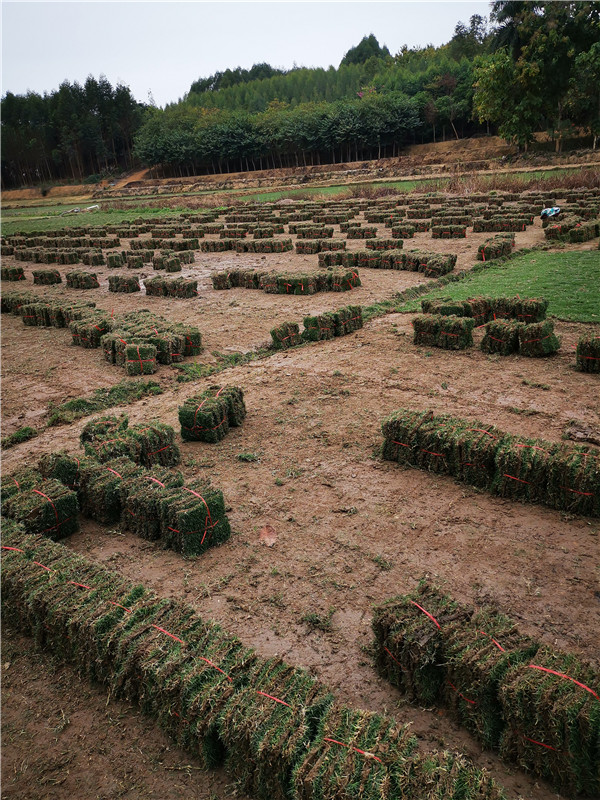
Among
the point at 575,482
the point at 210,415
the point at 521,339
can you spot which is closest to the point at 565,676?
the point at 575,482

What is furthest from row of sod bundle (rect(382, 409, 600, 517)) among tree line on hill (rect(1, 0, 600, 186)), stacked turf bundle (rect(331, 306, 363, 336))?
tree line on hill (rect(1, 0, 600, 186))

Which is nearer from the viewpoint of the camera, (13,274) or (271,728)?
(271,728)

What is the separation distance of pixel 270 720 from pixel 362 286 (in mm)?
18913

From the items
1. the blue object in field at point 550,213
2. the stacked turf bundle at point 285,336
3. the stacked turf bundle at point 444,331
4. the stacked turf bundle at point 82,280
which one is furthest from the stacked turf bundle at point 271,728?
the blue object in field at point 550,213

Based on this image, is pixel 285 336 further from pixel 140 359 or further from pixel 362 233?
pixel 362 233

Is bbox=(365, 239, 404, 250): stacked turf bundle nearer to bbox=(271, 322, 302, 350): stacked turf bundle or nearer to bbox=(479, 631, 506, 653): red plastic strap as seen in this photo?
bbox=(271, 322, 302, 350): stacked turf bundle

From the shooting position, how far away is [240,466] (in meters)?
9.90

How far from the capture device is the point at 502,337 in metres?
13.7

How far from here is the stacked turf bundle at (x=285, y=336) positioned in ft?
51.4

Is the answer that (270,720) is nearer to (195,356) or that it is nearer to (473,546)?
(473,546)

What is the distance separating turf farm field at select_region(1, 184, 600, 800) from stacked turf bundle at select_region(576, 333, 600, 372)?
6 centimetres

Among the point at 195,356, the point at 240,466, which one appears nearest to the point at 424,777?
the point at 240,466

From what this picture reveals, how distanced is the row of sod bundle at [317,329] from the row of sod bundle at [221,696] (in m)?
9.75

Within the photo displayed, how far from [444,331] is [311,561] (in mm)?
8954
